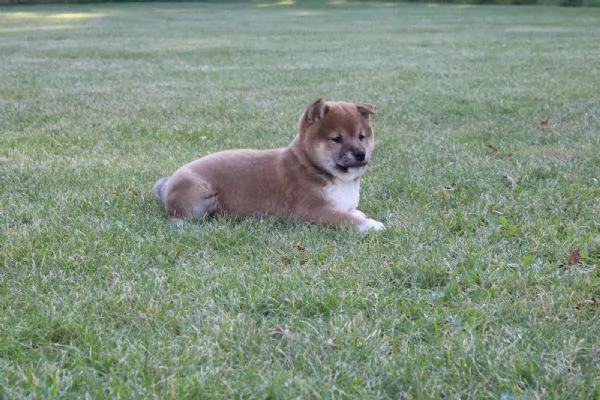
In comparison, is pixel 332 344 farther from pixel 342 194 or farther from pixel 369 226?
pixel 342 194

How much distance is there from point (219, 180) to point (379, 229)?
1197 mm

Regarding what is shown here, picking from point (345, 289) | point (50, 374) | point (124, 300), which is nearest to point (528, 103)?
point (345, 289)

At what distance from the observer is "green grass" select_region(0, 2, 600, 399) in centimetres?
291

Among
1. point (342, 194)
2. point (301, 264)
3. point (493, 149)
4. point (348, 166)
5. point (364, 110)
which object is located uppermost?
point (364, 110)

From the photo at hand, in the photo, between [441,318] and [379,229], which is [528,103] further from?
[441,318]

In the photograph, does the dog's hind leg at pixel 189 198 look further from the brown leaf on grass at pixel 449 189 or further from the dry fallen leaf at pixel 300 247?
the brown leaf on grass at pixel 449 189

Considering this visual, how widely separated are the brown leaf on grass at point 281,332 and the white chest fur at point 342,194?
1.89m

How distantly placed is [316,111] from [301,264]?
1327 mm

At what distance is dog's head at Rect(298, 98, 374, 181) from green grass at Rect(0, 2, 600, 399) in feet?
1.50

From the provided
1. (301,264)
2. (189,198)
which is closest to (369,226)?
(301,264)

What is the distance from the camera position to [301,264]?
424cm

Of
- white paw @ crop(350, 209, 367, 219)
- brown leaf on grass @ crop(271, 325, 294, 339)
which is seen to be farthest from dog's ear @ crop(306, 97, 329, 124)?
brown leaf on grass @ crop(271, 325, 294, 339)

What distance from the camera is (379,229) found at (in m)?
4.79

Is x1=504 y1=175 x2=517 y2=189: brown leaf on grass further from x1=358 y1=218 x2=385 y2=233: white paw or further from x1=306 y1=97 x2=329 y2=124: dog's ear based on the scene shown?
x1=306 y1=97 x2=329 y2=124: dog's ear
